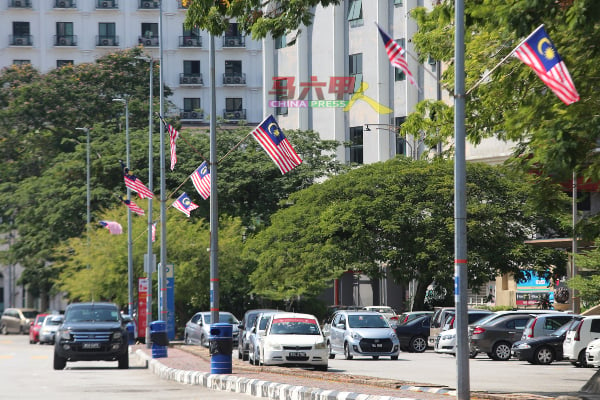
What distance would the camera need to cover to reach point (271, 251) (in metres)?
55.2

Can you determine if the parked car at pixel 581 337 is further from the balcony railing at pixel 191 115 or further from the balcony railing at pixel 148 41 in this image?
the balcony railing at pixel 148 41

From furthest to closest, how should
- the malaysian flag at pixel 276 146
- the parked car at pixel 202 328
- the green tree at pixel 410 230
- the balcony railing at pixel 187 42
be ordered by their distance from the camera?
the balcony railing at pixel 187 42 → the green tree at pixel 410 230 → the parked car at pixel 202 328 → the malaysian flag at pixel 276 146

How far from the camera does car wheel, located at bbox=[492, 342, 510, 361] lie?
38.0 metres

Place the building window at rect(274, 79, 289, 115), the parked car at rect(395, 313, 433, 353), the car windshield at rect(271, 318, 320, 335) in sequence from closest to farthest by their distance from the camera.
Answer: the car windshield at rect(271, 318, 320, 335) → the parked car at rect(395, 313, 433, 353) → the building window at rect(274, 79, 289, 115)

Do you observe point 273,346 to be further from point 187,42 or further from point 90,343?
point 187,42

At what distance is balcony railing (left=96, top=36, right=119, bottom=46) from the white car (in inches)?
2928

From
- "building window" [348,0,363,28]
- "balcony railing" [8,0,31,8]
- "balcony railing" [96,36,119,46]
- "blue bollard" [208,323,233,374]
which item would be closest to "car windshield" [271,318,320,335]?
"blue bollard" [208,323,233,374]

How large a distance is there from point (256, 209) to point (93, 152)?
12.6 m

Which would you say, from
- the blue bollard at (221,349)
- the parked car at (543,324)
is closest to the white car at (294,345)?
the blue bollard at (221,349)

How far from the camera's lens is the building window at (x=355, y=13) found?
240ft

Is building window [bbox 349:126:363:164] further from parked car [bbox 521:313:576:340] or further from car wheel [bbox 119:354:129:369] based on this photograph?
car wheel [bbox 119:354:129:369]

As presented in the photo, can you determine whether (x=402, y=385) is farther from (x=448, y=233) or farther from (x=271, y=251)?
(x=271, y=251)

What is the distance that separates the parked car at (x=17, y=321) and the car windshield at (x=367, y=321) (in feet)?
148

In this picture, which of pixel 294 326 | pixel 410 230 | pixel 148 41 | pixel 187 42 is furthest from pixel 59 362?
pixel 187 42
